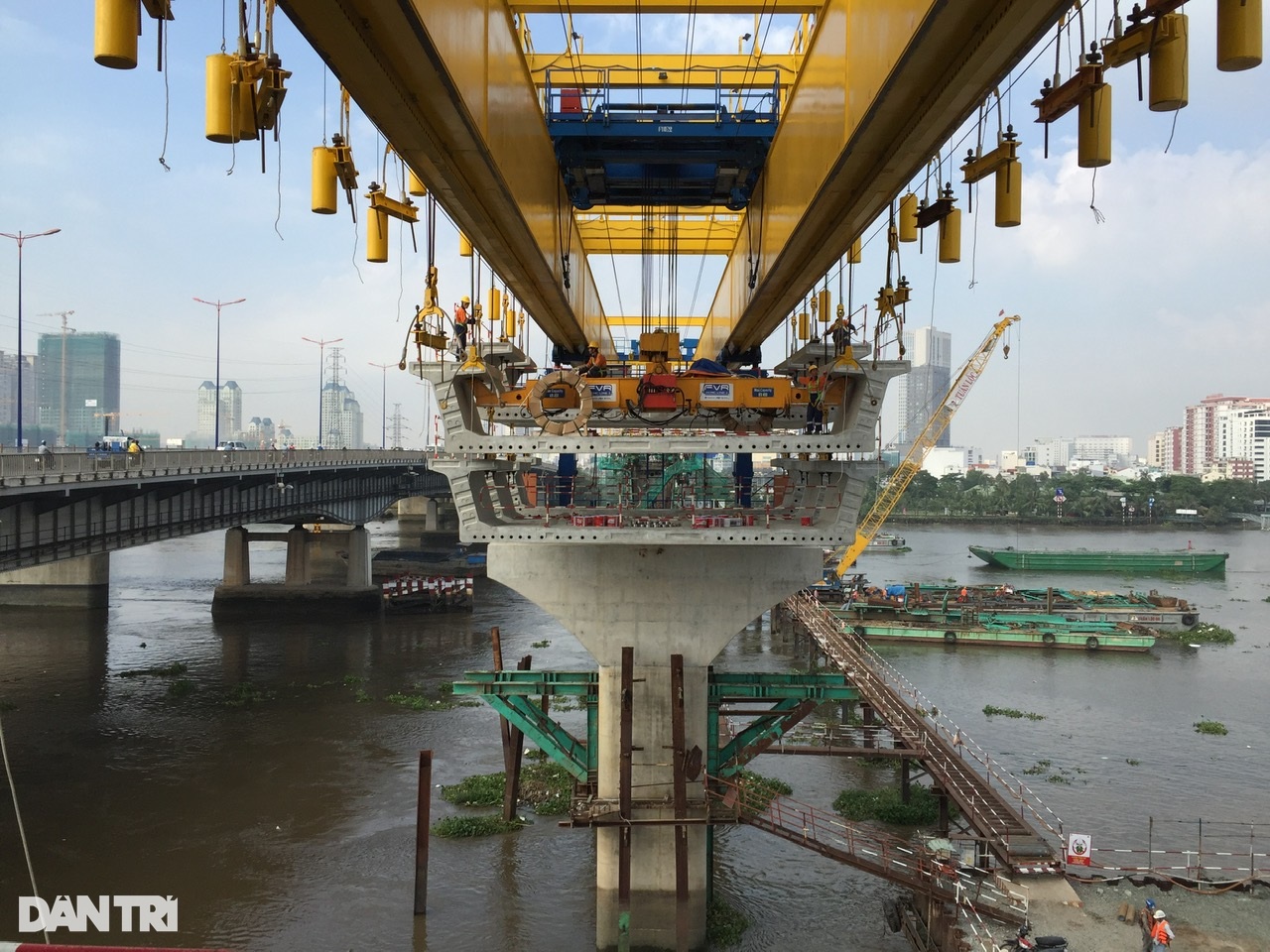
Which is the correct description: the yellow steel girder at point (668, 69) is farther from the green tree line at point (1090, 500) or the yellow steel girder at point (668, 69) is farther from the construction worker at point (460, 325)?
the green tree line at point (1090, 500)

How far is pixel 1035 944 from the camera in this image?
11977 millimetres

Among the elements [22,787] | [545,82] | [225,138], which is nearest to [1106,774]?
[545,82]

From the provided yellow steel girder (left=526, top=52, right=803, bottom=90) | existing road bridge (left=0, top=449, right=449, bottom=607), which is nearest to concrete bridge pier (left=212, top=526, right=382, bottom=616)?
existing road bridge (left=0, top=449, right=449, bottom=607)

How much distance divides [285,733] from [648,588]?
672 inches

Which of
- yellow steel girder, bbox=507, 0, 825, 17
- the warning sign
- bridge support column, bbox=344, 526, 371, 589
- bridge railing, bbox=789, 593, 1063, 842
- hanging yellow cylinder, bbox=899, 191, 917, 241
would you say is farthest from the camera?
bridge support column, bbox=344, 526, 371, 589

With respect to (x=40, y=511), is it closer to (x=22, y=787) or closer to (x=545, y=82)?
(x=22, y=787)

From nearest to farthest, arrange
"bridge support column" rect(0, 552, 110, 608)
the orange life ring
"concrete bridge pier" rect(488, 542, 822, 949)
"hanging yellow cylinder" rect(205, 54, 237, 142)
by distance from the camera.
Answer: "hanging yellow cylinder" rect(205, 54, 237, 142), the orange life ring, "concrete bridge pier" rect(488, 542, 822, 949), "bridge support column" rect(0, 552, 110, 608)

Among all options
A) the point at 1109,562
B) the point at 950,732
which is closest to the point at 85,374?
the point at 1109,562

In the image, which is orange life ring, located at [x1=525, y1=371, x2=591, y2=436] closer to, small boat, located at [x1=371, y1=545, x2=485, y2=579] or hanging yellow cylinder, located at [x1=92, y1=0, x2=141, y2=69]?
hanging yellow cylinder, located at [x1=92, y1=0, x2=141, y2=69]

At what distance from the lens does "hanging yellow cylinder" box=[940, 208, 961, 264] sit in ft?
32.0

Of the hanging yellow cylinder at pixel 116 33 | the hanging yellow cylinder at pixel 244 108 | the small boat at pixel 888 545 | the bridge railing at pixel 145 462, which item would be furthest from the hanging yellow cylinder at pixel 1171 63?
Answer: the small boat at pixel 888 545

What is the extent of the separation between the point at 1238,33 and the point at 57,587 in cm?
5154

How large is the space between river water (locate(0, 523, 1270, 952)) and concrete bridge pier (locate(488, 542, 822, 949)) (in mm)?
1989

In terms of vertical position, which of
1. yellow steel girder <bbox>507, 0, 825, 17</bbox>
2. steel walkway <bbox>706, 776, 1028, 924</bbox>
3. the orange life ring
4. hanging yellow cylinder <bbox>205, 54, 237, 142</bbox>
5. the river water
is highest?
yellow steel girder <bbox>507, 0, 825, 17</bbox>
